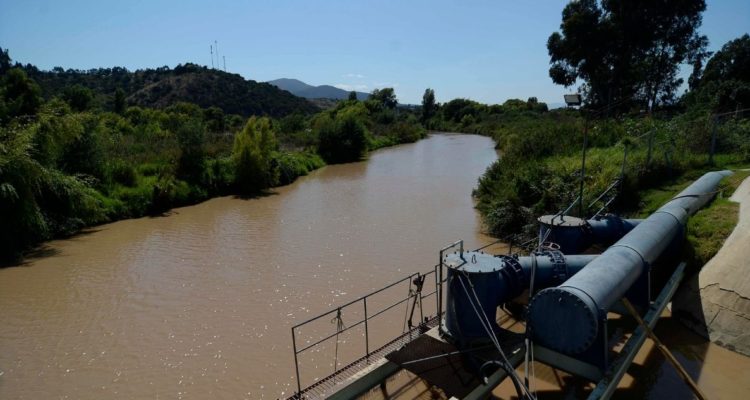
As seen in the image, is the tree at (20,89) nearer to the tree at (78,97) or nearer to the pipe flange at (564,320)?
the tree at (78,97)

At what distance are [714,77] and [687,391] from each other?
34539mm

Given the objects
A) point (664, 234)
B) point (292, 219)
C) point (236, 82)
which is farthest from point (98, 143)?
point (236, 82)

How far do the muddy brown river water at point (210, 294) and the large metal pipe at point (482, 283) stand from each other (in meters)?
2.47

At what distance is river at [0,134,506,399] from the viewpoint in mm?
7973

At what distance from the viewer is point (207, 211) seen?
20.7m

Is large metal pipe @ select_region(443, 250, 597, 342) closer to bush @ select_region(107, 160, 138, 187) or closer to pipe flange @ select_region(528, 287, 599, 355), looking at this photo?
pipe flange @ select_region(528, 287, 599, 355)

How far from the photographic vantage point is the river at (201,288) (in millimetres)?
7973

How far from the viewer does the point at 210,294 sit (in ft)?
36.8

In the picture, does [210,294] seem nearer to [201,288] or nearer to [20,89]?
[201,288]

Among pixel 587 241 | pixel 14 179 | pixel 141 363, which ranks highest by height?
pixel 14 179

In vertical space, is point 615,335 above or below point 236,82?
below

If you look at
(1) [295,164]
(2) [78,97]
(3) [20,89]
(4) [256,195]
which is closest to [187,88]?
(2) [78,97]

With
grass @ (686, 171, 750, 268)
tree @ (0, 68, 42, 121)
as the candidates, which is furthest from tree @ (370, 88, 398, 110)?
grass @ (686, 171, 750, 268)

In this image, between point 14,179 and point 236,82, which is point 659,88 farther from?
point 236,82
